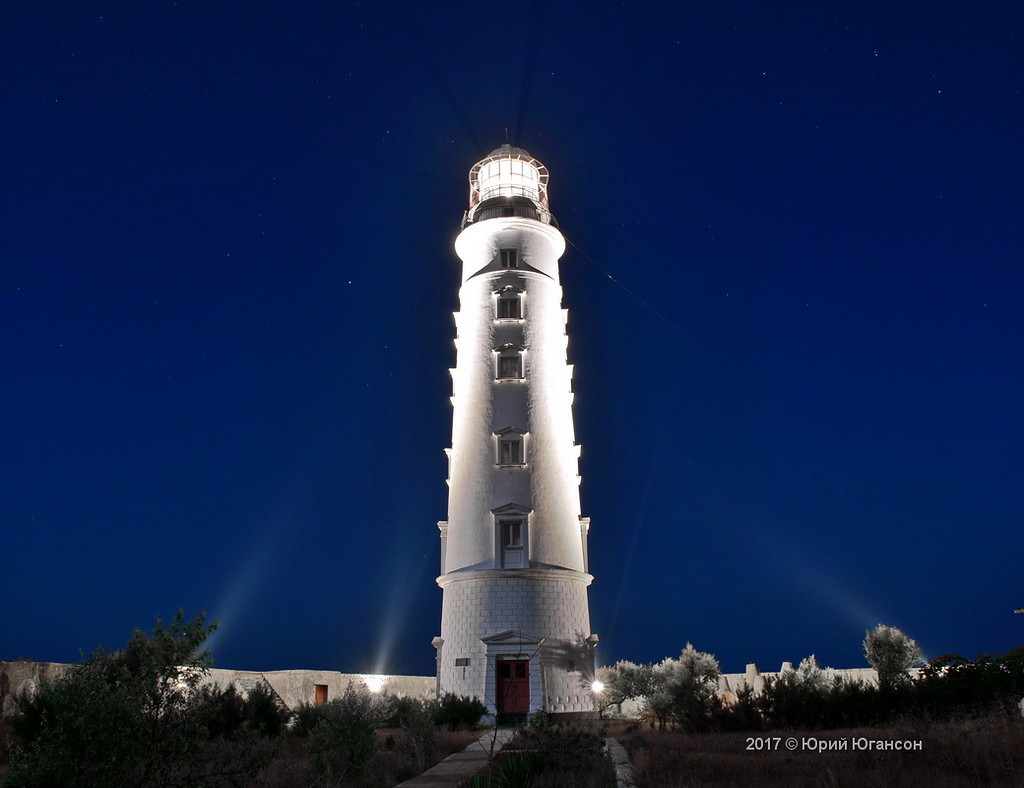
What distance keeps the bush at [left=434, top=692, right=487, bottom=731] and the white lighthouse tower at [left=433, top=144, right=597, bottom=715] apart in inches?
49.4

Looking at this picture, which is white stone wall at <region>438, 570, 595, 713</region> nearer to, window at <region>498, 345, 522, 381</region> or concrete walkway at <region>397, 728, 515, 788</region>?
window at <region>498, 345, 522, 381</region>

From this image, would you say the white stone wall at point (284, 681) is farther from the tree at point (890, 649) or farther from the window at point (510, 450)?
the tree at point (890, 649)

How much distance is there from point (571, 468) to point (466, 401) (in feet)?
14.5

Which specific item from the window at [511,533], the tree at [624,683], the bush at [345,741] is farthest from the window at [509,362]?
the bush at [345,741]

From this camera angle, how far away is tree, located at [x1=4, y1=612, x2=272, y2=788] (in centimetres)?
570

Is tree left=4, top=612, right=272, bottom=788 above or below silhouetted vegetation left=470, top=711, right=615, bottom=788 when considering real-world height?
above

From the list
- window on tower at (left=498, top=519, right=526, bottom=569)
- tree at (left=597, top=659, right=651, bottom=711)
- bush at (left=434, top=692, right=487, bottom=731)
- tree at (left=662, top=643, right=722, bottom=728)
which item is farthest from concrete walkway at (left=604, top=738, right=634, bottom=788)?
tree at (left=597, top=659, right=651, bottom=711)

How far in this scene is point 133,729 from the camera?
603 centimetres

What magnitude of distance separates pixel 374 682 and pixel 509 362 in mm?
12352

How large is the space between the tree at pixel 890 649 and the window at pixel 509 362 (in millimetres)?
15690

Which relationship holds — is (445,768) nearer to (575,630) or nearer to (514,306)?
(575,630)

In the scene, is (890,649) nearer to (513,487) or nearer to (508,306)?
(513,487)

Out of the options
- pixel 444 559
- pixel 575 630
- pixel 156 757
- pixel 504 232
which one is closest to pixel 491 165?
pixel 504 232

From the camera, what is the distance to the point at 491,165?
32.7 metres
